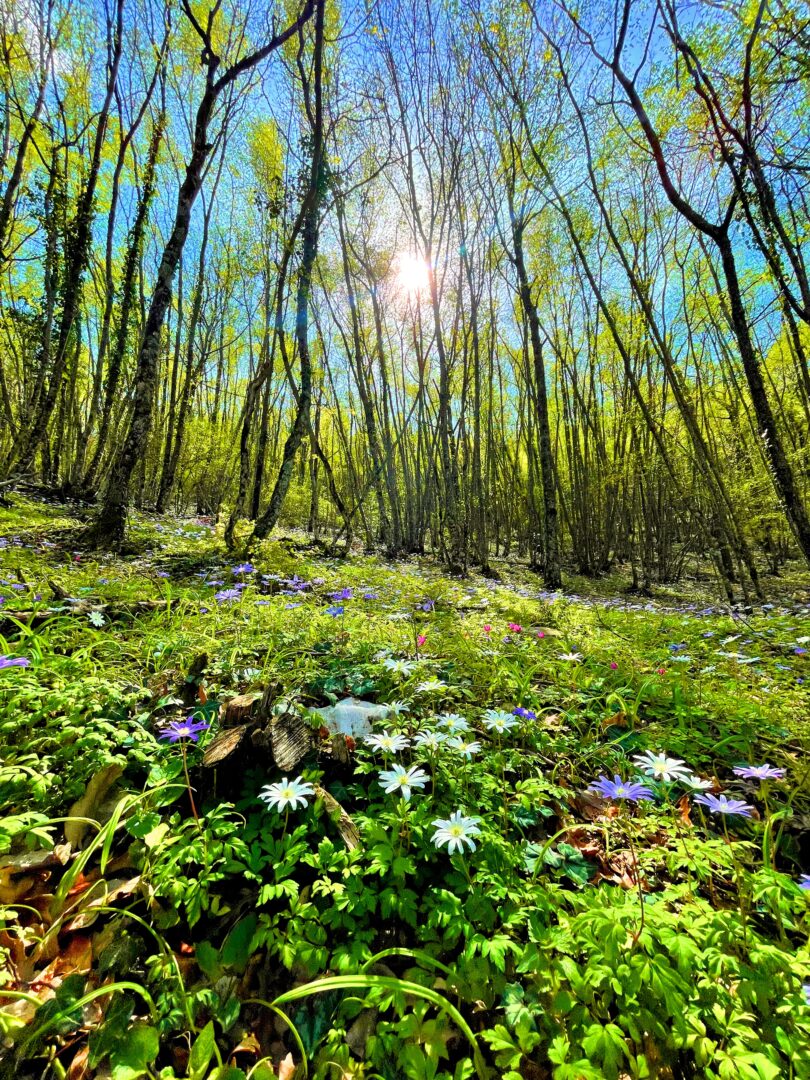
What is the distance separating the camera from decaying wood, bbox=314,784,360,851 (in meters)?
1.14

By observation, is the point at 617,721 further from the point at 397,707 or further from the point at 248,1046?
the point at 248,1046

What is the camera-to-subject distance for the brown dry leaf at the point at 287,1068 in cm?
80

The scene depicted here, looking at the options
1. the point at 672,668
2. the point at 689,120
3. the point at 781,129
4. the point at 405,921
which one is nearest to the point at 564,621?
the point at 672,668

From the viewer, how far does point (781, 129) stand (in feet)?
16.1

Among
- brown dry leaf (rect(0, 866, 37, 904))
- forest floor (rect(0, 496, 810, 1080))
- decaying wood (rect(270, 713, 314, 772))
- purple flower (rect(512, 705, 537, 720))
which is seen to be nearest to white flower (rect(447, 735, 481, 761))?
forest floor (rect(0, 496, 810, 1080))

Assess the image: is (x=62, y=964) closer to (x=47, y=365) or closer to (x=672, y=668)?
(x=672, y=668)

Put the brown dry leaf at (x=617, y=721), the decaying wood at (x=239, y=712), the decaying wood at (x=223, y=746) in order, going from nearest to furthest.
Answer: the decaying wood at (x=223, y=746) < the decaying wood at (x=239, y=712) < the brown dry leaf at (x=617, y=721)

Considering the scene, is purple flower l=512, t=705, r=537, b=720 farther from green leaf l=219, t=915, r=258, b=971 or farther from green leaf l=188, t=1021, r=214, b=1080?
green leaf l=188, t=1021, r=214, b=1080

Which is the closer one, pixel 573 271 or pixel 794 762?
pixel 794 762

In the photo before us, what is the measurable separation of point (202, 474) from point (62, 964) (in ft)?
51.1

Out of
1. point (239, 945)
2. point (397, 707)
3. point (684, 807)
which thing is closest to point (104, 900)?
point (239, 945)

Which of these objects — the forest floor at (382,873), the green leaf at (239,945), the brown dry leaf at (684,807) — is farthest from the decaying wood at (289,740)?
the brown dry leaf at (684,807)

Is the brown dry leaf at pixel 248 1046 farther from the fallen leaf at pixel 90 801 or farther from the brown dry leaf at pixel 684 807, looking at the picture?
the brown dry leaf at pixel 684 807

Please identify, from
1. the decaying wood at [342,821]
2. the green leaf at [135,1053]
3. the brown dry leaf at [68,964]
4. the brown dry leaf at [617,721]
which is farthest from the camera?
the brown dry leaf at [617,721]
